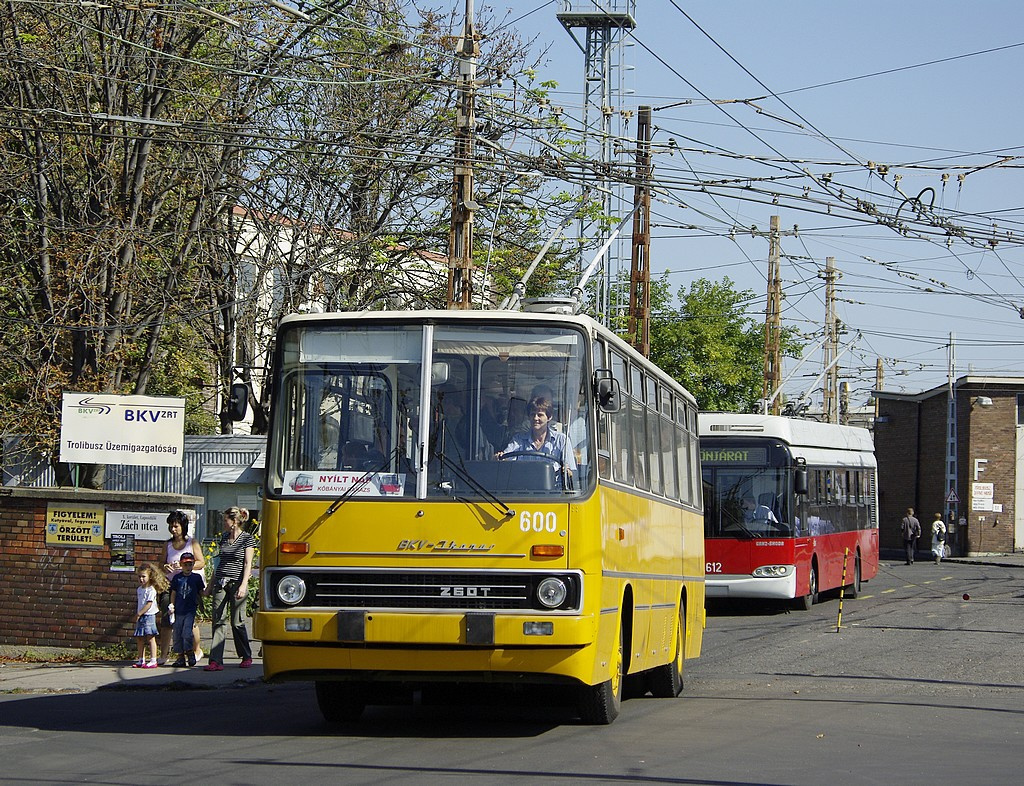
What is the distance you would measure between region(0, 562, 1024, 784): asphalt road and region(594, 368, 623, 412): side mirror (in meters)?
2.29

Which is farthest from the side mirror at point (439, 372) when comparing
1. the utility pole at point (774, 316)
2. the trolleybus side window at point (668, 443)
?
the utility pole at point (774, 316)

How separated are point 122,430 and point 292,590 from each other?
839 centimetres

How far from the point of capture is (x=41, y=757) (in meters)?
9.24

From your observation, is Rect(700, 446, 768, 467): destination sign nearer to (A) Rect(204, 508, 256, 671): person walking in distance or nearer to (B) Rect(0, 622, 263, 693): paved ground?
(B) Rect(0, 622, 263, 693): paved ground

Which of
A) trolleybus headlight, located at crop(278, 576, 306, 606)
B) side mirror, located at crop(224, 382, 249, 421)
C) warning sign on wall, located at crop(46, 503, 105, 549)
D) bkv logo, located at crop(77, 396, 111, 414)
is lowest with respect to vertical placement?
trolleybus headlight, located at crop(278, 576, 306, 606)

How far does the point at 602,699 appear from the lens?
10.7 meters

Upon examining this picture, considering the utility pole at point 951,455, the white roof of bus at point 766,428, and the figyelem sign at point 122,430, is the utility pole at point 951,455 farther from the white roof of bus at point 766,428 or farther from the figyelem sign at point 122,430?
the figyelem sign at point 122,430

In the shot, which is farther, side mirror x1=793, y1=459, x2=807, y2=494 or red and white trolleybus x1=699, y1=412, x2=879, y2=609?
side mirror x1=793, y1=459, x2=807, y2=494

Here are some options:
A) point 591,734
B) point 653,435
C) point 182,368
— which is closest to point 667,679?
point 653,435

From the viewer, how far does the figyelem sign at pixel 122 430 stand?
17.3 metres

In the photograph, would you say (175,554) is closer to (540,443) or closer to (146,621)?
(146,621)

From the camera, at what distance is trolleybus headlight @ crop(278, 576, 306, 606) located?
32.1 ft

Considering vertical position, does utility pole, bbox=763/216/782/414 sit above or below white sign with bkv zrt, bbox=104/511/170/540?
above

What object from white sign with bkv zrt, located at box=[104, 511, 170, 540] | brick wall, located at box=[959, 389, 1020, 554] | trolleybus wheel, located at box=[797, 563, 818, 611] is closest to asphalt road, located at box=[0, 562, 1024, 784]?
white sign with bkv zrt, located at box=[104, 511, 170, 540]
